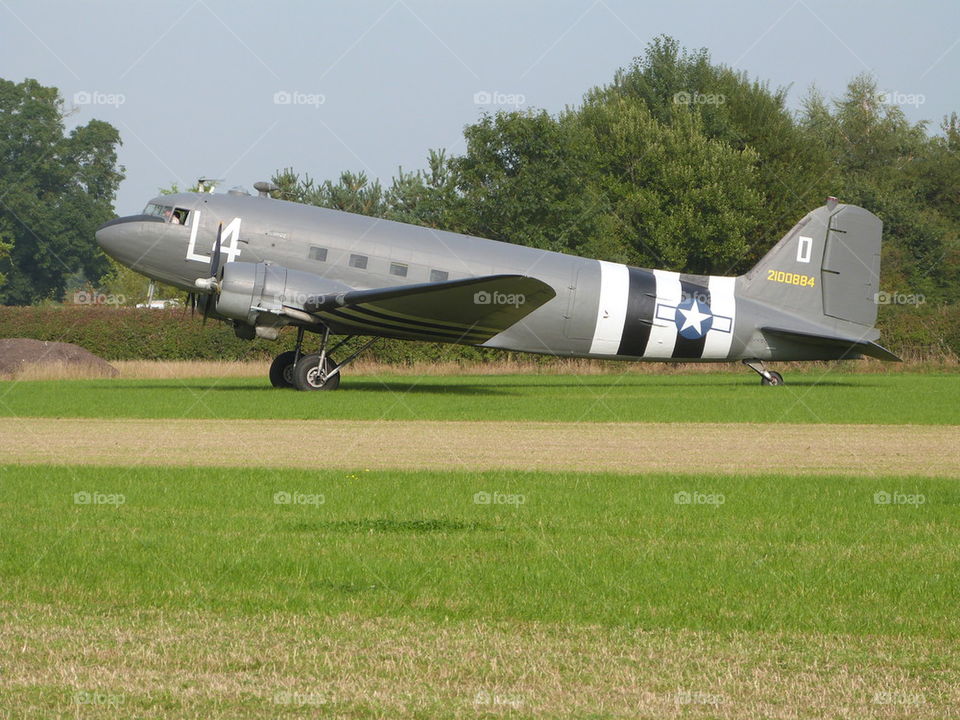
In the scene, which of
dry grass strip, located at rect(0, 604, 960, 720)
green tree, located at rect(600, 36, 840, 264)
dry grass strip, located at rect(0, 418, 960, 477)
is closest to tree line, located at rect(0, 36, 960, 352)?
green tree, located at rect(600, 36, 840, 264)

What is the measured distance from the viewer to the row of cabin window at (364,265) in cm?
2556

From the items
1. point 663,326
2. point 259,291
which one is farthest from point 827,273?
point 259,291

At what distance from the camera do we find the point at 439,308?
2494cm

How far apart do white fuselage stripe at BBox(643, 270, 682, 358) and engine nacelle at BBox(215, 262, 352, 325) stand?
25.7 ft

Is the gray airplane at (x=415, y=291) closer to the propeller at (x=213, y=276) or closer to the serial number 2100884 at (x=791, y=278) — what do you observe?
the propeller at (x=213, y=276)

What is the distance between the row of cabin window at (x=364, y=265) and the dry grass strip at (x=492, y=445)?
6.98m

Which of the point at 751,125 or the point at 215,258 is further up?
the point at 751,125

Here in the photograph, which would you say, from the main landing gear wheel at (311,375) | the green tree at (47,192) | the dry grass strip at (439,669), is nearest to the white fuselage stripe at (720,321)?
the main landing gear wheel at (311,375)

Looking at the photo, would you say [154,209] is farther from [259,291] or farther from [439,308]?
[439,308]

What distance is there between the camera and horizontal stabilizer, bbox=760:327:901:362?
29328 mm

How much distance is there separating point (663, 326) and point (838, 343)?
5.12 meters

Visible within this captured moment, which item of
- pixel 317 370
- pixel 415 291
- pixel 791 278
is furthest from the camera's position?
pixel 791 278

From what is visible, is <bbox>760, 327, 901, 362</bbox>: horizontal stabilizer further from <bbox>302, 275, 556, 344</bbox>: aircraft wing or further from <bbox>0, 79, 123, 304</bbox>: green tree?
<bbox>0, 79, 123, 304</bbox>: green tree

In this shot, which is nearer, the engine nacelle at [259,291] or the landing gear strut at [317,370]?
the engine nacelle at [259,291]
